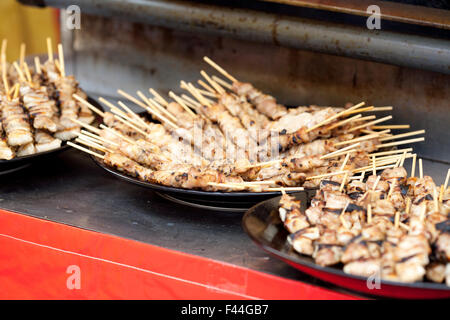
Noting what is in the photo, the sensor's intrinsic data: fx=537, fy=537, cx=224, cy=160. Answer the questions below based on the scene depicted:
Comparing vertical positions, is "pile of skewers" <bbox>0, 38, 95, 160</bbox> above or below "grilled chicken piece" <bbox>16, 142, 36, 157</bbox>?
above

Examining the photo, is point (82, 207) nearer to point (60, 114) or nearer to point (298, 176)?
point (60, 114)

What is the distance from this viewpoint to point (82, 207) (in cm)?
302

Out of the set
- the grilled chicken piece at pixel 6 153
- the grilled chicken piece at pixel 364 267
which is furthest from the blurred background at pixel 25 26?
the grilled chicken piece at pixel 364 267

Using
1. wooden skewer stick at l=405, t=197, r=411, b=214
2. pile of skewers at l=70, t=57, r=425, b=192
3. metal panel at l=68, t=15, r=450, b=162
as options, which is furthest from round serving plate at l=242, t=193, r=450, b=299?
metal panel at l=68, t=15, r=450, b=162

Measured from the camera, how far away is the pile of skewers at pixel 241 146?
9.17 feet

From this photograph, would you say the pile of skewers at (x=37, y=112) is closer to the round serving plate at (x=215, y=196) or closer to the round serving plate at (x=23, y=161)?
the round serving plate at (x=23, y=161)

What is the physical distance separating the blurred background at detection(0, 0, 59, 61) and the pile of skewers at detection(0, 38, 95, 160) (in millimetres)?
3975

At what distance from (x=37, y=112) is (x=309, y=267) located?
7.07 feet

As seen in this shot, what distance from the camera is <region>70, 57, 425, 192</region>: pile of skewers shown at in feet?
9.17

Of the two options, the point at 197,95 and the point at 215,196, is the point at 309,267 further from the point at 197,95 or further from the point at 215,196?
the point at 197,95

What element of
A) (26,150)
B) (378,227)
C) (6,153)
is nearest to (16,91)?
(26,150)

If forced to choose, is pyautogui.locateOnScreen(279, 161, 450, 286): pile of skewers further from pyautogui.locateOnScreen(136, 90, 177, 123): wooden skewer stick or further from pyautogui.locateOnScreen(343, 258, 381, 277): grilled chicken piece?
pyautogui.locateOnScreen(136, 90, 177, 123): wooden skewer stick

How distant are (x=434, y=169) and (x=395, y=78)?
0.70 metres

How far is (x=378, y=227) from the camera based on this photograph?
2.23m
